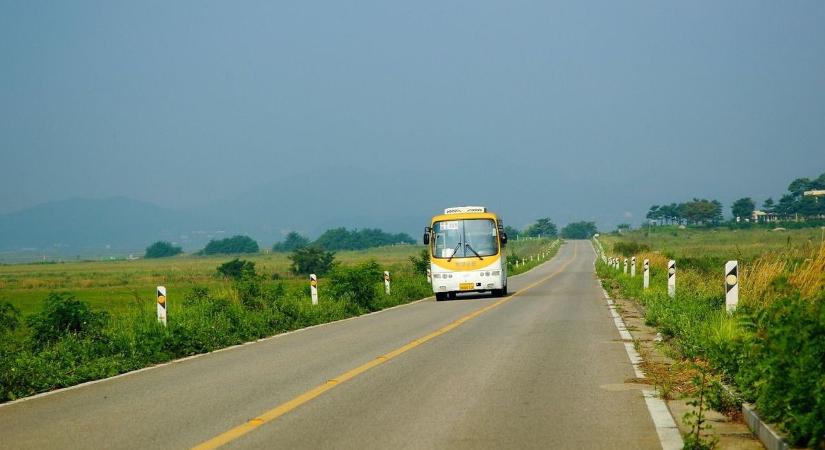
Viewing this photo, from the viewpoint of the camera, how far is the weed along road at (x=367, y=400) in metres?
8.38

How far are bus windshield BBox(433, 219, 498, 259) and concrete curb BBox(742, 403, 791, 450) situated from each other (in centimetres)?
2308

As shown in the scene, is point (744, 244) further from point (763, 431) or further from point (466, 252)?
point (763, 431)

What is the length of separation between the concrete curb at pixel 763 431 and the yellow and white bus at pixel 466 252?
22966 mm

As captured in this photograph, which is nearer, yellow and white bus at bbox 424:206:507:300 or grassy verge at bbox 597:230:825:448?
grassy verge at bbox 597:230:825:448

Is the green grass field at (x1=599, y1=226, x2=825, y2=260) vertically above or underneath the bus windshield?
underneath

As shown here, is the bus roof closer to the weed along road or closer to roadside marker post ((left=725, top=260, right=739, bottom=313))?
the weed along road

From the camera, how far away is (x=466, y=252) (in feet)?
106

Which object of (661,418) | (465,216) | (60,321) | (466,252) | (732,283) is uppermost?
(465,216)

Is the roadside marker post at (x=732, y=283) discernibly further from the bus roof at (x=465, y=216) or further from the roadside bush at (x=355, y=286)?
the bus roof at (x=465, y=216)

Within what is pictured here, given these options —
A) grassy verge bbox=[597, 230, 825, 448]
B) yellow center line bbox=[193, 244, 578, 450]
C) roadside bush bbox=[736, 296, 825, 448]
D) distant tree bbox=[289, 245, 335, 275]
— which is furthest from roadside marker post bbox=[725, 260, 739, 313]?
distant tree bbox=[289, 245, 335, 275]

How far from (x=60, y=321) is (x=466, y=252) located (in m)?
18.3

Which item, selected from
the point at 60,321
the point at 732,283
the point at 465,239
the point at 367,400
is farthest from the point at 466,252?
the point at 367,400

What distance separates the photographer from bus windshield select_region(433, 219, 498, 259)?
32219 mm

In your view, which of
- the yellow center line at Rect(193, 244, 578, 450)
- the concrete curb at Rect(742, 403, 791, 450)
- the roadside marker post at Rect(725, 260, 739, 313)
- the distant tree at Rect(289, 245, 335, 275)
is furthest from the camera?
the distant tree at Rect(289, 245, 335, 275)
